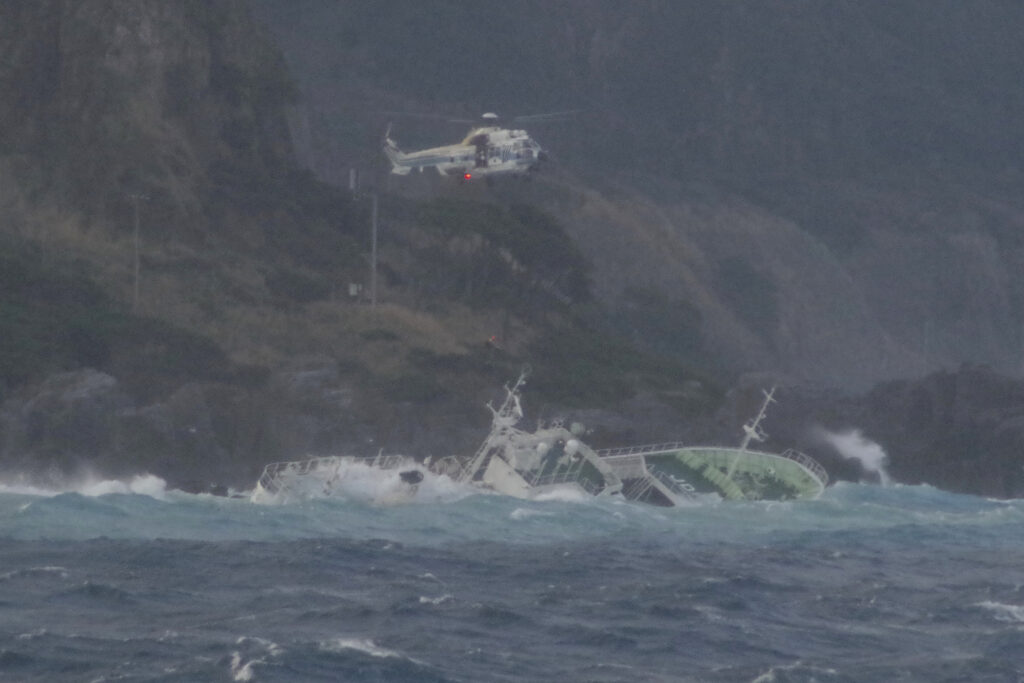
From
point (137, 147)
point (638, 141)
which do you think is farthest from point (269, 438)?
point (638, 141)

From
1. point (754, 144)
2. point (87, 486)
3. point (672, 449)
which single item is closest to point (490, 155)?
point (672, 449)

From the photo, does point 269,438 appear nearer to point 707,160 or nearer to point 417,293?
point 417,293

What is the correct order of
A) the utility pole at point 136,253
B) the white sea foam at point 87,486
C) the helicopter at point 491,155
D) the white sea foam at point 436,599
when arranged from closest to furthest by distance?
the white sea foam at point 436,599
the white sea foam at point 87,486
the utility pole at point 136,253
the helicopter at point 491,155

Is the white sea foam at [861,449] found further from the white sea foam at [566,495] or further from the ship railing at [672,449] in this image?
the white sea foam at [566,495]

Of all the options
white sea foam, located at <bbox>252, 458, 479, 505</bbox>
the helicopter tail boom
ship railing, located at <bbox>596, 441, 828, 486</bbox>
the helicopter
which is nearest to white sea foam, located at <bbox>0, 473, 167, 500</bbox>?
white sea foam, located at <bbox>252, 458, 479, 505</bbox>

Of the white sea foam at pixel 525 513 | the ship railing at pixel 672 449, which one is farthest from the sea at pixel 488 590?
the ship railing at pixel 672 449

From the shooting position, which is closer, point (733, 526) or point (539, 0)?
point (733, 526)

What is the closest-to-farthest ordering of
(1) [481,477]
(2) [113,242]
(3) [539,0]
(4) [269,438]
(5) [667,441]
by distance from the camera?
(1) [481,477]
(4) [269,438]
(5) [667,441]
(2) [113,242]
(3) [539,0]
